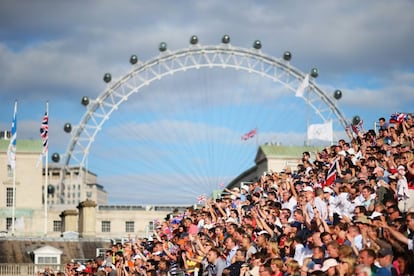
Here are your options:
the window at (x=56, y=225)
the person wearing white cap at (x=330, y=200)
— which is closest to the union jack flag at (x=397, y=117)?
the person wearing white cap at (x=330, y=200)

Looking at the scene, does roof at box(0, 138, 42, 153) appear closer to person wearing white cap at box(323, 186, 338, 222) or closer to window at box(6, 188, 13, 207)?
window at box(6, 188, 13, 207)

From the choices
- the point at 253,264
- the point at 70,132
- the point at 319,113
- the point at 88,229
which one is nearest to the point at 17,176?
the point at 70,132

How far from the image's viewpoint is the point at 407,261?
37.3ft

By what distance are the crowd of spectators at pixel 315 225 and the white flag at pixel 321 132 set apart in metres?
31.4

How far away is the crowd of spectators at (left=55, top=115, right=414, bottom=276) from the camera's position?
11.9m

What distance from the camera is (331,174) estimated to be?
20.7 m

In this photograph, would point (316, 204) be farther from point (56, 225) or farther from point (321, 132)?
point (56, 225)

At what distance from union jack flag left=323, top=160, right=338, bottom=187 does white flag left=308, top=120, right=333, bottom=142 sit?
114 ft

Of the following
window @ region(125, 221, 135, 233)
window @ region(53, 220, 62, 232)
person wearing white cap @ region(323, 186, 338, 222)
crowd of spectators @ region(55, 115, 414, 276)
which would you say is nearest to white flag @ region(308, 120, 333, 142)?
window @ region(125, 221, 135, 233)

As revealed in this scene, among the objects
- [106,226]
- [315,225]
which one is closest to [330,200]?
[315,225]

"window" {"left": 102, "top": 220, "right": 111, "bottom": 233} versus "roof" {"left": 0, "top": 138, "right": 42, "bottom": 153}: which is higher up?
"roof" {"left": 0, "top": 138, "right": 42, "bottom": 153}

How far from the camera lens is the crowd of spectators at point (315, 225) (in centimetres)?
1195

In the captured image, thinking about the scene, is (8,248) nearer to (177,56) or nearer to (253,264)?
(177,56)

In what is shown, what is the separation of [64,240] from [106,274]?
114 feet
